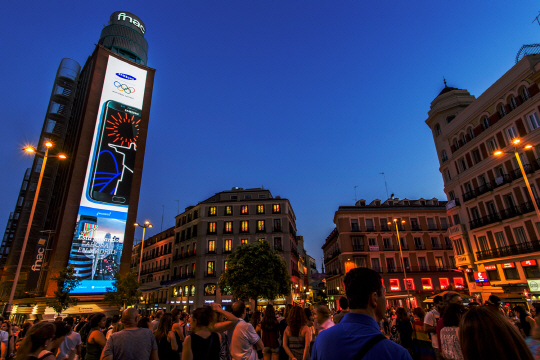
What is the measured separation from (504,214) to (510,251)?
3275 mm

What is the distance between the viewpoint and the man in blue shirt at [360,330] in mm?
2010

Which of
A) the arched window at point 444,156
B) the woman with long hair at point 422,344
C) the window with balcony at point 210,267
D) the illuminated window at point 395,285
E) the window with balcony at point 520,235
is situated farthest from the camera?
the window with balcony at point 210,267

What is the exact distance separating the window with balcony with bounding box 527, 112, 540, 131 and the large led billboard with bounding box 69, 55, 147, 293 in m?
43.7

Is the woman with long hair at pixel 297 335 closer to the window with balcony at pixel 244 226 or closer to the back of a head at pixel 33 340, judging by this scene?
the back of a head at pixel 33 340

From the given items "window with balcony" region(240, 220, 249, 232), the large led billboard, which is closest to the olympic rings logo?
the large led billboard

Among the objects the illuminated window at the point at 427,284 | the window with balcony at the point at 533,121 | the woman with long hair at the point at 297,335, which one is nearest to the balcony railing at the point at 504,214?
the window with balcony at the point at 533,121

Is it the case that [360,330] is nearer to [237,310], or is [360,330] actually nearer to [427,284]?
[237,310]

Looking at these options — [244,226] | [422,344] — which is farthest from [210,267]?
[422,344]

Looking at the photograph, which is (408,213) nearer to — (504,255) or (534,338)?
(504,255)

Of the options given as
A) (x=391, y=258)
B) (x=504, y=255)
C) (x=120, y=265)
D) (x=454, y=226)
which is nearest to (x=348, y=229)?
(x=391, y=258)

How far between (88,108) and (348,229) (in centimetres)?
4340

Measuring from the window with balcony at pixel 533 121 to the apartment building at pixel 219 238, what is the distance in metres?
34.7

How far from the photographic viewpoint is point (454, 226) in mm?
33250

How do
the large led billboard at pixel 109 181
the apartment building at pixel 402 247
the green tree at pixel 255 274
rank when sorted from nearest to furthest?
the green tree at pixel 255 274 < the large led billboard at pixel 109 181 < the apartment building at pixel 402 247
